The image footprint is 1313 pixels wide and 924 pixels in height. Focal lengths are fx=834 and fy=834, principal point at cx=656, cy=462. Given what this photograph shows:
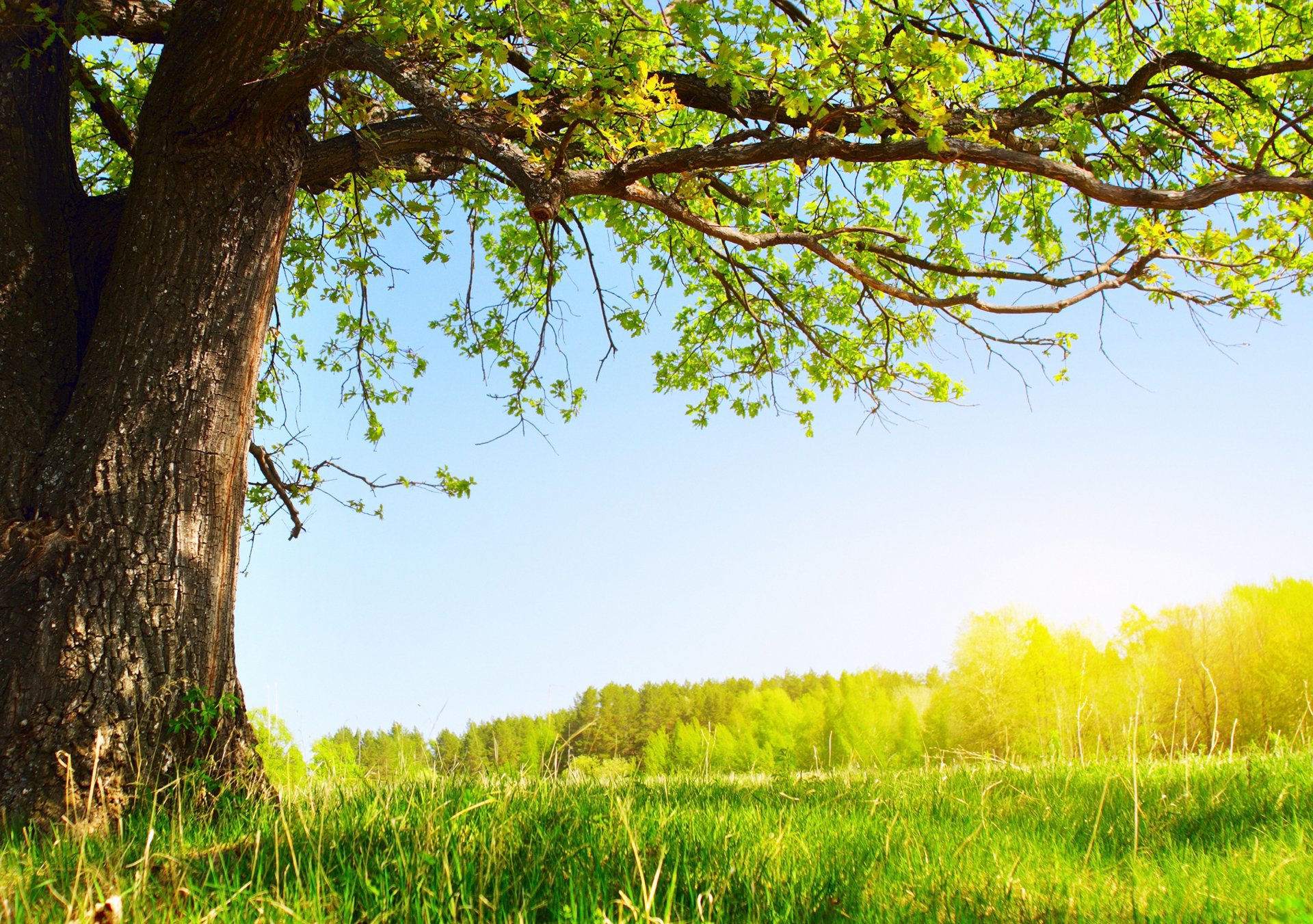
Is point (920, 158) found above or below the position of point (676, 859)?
above

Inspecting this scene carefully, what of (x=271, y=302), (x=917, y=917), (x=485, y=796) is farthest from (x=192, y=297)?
(x=917, y=917)

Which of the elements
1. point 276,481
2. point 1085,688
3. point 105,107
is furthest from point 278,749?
point 1085,688

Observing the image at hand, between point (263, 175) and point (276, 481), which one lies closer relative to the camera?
point (263, 175)

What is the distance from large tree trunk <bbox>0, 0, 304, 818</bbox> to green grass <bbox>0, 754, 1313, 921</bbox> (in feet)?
1.90

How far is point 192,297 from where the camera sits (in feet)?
15.9

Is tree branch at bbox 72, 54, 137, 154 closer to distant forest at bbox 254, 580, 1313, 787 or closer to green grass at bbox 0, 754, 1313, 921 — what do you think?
green grass at bbox 0, 754, 1313, 921

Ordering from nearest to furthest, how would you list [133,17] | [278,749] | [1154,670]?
1. [133,17]
2. [278,749]
3. [1154,670]

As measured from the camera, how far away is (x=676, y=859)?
245 cm

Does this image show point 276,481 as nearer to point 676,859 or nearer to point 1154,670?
point 676,859

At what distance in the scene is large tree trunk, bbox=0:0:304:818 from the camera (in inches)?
163

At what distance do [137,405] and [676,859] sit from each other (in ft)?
12.9

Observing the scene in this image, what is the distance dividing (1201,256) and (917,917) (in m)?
6.06

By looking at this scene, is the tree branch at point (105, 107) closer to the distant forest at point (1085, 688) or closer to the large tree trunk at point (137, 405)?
the large tree trunk at point (137, 405)

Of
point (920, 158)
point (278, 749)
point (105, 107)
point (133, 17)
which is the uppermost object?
point (133, 17)
